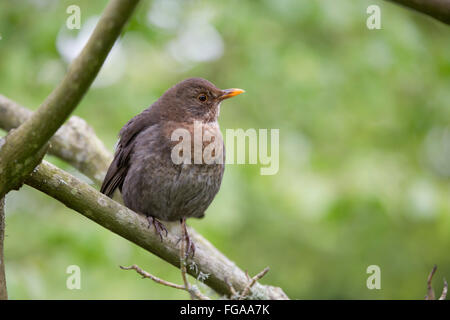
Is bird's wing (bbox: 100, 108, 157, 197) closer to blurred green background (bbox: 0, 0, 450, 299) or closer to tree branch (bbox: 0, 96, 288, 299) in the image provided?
tree branch (bbox: 0, 96, 288, 299)

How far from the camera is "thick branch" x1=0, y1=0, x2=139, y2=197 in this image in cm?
169

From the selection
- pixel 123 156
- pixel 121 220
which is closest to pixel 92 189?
pixel 121 220

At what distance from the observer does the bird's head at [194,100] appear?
374 cm

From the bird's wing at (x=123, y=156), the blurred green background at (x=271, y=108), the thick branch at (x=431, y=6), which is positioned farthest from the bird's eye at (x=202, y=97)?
the thick branch at (x=431, y=6)

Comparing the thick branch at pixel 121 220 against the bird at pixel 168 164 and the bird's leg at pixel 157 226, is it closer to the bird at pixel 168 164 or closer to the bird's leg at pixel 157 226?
the bird's leg at pixel 157 226

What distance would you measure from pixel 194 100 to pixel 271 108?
102 inches

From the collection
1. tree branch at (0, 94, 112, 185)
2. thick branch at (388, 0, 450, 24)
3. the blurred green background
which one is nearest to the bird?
tree branch at (0, 94, 112, 185)

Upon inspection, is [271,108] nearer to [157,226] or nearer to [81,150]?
[81,150]

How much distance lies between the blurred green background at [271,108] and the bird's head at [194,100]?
1.00 metres

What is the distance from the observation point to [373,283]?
22.5ft

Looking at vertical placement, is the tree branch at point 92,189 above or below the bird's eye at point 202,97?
below

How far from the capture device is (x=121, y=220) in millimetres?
2676
